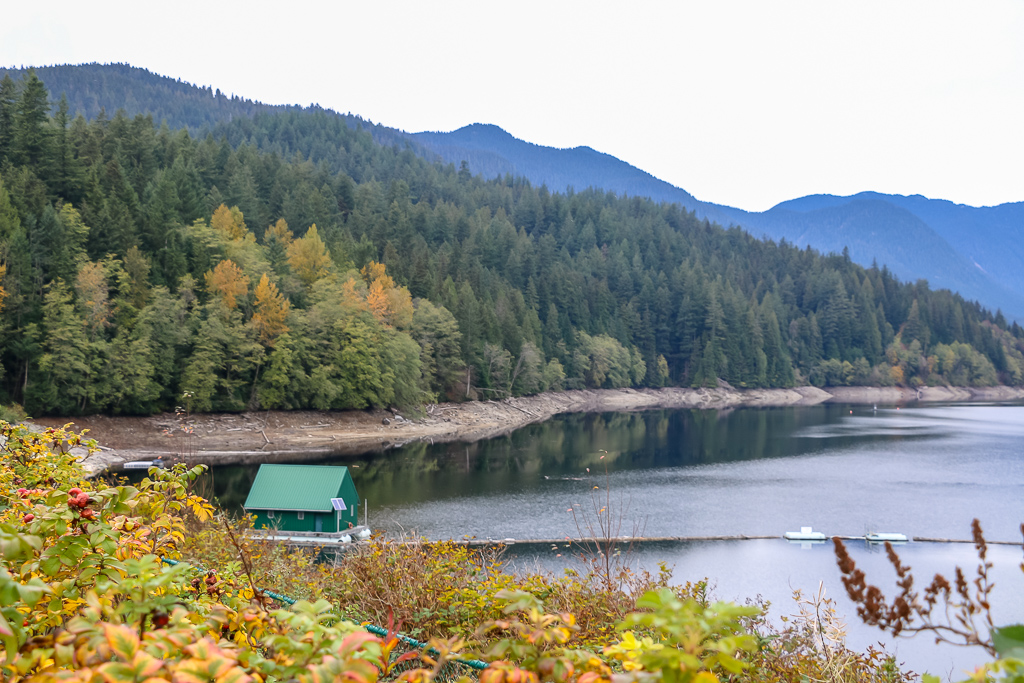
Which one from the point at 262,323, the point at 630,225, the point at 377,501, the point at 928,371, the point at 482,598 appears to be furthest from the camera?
the point at 630,225

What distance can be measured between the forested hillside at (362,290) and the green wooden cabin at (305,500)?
25.7 ft

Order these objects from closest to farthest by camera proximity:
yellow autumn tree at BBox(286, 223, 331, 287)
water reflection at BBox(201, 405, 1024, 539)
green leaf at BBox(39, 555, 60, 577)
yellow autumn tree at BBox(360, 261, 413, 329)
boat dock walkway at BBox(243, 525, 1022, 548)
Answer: green leaf at BBox(39, 555, 60, 577) < boat dock walkway at BBox(243, 525, 1022, 548) < water reflection at BBox(201, 405, 1024, 539) < yellow autumn tree at BBox(360, 261, 413, 329) < yellow autumn tree at BBox(286, 223, 331, 287)

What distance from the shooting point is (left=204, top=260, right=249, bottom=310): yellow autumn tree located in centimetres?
5134

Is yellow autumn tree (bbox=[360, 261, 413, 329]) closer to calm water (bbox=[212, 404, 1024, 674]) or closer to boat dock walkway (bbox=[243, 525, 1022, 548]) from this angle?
calm water (bbox=[212, 404, 1024, 674])

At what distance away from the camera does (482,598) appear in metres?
7.04

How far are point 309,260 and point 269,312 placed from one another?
11.4m

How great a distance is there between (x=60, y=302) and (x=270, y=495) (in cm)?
2684

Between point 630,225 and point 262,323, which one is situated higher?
point 630,225

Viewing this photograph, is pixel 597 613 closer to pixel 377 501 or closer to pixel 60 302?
pixel 377 501

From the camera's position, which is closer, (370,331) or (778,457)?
(778,457)

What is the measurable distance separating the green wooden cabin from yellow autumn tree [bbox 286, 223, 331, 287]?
128ft

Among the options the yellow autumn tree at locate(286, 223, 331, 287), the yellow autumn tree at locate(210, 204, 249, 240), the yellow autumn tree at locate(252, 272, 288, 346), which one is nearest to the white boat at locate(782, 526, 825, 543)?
the yellow autumn tree at locate(252, 272, 288, 346)

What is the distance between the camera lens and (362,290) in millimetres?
61750

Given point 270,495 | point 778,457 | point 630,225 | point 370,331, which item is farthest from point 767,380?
point 270,495
